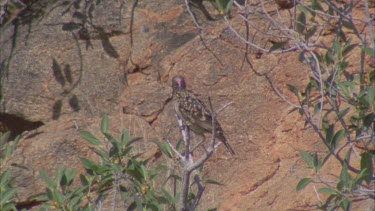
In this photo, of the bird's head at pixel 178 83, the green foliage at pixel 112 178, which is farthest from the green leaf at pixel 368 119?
the bird's head at pixel 178 83

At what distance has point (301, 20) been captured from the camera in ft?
18.5

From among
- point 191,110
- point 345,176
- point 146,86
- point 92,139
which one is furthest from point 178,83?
point 345,176

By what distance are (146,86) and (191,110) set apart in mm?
686

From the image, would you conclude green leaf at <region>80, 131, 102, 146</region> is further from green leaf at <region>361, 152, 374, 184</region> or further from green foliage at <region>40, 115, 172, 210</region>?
green leaf at <region>361, 152, 374, 184</region>

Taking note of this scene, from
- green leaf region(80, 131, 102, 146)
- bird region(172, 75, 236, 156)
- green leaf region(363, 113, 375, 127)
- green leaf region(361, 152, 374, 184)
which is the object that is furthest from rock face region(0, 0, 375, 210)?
green leaf region(80, 131, 102, 146)

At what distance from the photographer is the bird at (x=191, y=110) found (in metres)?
6.79

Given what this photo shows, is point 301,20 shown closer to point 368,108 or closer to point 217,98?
point 368,108

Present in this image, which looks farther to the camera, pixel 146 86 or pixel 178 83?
pixel 146 86

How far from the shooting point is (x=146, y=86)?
7406 mm

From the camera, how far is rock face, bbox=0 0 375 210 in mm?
6727

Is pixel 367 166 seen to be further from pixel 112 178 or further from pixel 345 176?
pixel 112 178

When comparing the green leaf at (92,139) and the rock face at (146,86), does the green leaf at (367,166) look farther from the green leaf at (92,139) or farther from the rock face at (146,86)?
the green leaf at (92,139)

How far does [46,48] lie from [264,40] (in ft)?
6.59

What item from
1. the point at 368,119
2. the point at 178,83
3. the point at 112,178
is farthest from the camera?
the point at 178,83
